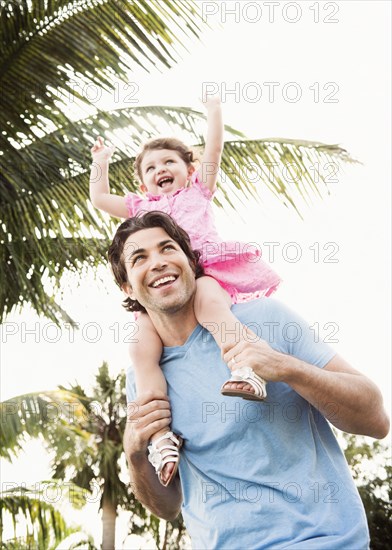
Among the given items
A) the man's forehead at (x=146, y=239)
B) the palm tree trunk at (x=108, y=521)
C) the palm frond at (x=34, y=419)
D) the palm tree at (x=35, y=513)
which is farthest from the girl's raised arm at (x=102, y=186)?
the palm tree trunk at (x=108, y=521)

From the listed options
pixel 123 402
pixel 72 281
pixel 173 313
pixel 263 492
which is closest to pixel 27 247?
pixel 72 281

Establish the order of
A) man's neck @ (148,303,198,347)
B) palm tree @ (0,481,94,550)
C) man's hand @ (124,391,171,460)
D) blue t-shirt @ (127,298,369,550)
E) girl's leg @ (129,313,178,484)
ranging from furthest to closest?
palm tree @ (0,481,94,550)
man's neck @ (148,303,198,347)
girl's leg @ (129,313,178,484)
man's hand @ (124,391,171,460)
blue t-shirt @ (127,298,369,550)

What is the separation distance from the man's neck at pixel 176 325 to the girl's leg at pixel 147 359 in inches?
2.0

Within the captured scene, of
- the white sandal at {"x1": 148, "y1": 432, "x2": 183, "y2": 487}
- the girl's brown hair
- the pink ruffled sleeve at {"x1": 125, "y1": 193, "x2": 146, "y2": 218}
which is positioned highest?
the girl's brown hair

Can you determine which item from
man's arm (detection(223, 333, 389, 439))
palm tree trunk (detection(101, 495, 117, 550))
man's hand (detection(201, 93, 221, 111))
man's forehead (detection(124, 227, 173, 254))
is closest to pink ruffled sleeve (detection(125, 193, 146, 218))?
man's hand (detection(201, 93, 221, 111))

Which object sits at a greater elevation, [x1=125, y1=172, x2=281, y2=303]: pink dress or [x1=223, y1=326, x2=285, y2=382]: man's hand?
[x1=125, y1=172, x2=281, y2=303]: pink dress

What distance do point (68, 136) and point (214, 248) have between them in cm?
328

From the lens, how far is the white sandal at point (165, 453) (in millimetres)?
2695

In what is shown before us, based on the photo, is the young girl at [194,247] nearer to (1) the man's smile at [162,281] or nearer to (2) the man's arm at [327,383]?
(2) the man's arm at [327,383]

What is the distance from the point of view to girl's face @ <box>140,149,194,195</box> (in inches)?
157

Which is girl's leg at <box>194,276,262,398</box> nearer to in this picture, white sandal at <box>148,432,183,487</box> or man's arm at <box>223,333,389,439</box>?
man's arm at <box>223,333,389,439</box>

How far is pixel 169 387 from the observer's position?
9.78 ft

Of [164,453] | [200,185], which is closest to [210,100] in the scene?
[200,185]

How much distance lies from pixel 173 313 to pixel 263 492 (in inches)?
31.4
